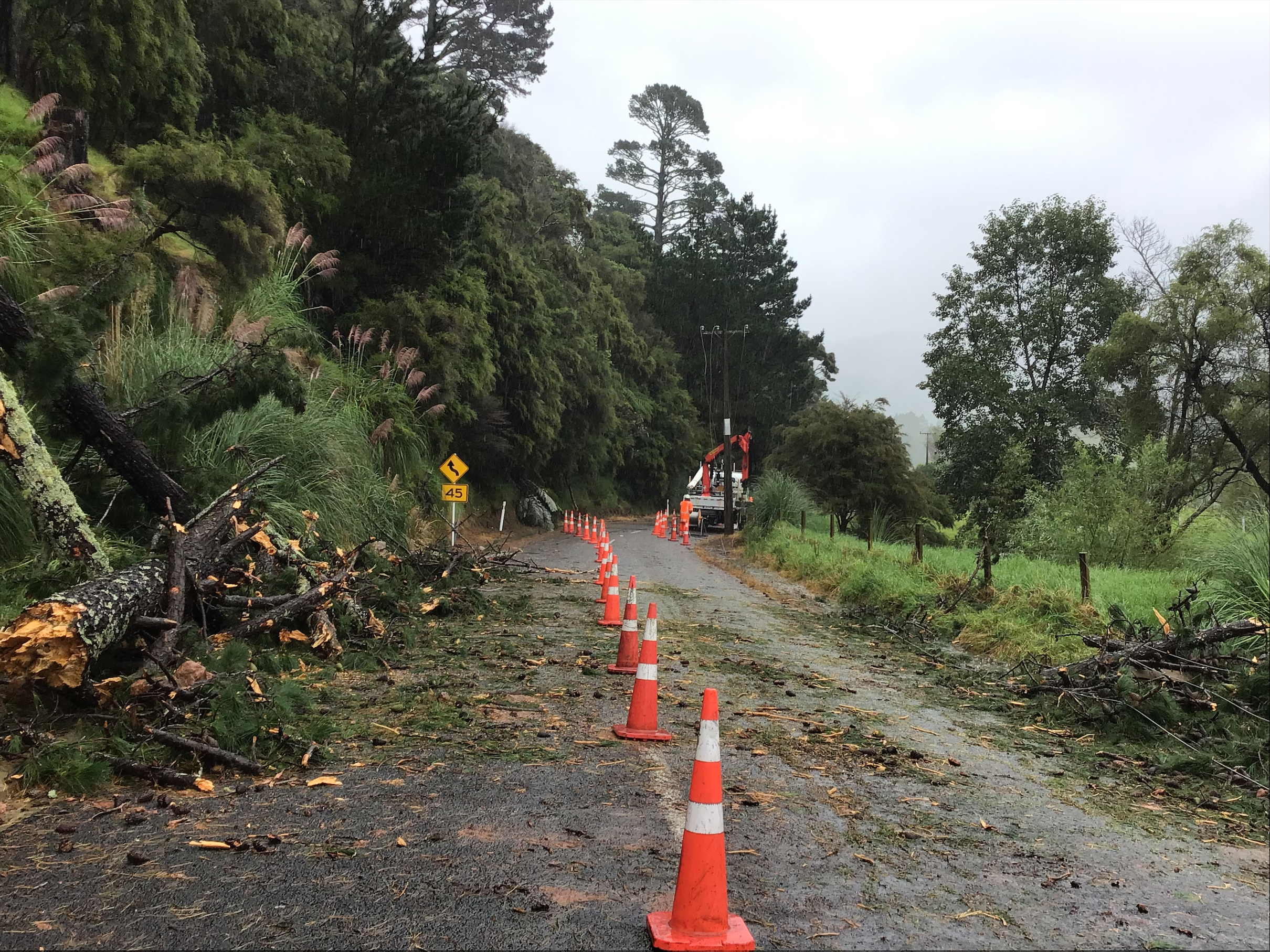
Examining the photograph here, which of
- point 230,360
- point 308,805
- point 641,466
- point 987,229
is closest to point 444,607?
point 230,360

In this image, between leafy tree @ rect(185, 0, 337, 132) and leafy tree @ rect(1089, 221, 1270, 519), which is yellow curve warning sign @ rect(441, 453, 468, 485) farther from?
leafy tree @ rect(1089, 221, 1270, 519)

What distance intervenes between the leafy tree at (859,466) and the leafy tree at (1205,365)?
Answer: 22.0 ft

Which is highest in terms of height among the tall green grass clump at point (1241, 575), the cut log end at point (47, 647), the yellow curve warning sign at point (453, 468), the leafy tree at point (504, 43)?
the leafy tree at point (504, 43)

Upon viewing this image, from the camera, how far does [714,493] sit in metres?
45.7

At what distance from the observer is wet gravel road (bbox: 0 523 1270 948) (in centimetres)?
342

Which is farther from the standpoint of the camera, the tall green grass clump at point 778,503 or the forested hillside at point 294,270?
the tall green grass clump at point 778,503

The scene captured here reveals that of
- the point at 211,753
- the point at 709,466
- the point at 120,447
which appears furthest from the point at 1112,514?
the point at 709,466

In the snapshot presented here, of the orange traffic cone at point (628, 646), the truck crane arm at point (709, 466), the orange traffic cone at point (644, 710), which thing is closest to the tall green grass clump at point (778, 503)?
the truck crane arm at point (709, 466)

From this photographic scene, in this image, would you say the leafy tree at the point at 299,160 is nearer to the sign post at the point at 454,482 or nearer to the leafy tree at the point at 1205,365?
the sign post at the point at 454,482

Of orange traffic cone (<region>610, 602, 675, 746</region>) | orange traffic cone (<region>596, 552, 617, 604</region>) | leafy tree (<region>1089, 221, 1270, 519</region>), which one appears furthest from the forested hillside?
leafy tree (<region>1089, 221, 1270, 519</region>)

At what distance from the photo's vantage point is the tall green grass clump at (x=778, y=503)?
27.6 m

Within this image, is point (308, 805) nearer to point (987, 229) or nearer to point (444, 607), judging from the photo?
point (444, 607)

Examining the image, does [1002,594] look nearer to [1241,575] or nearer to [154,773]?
[1241,575]

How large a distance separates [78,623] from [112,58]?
13323 mm
